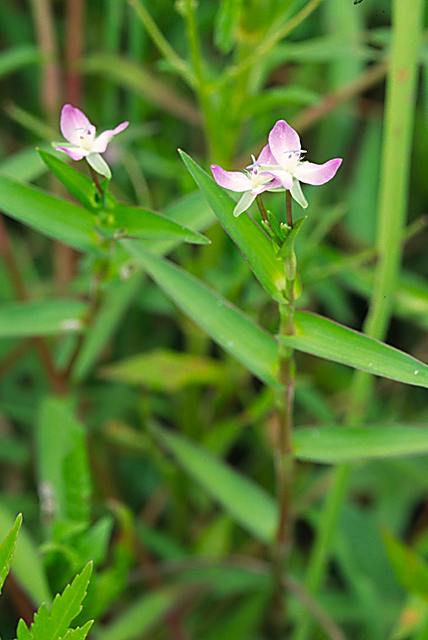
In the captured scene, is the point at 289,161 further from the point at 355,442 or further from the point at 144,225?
the point at 355,442

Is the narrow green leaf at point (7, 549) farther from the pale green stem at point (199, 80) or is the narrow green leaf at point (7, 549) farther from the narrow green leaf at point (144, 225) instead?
the pale green stem at point (199, 80)

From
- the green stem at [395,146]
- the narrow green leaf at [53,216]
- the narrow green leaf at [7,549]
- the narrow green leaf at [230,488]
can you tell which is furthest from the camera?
the narrow green leaf at [230,488]

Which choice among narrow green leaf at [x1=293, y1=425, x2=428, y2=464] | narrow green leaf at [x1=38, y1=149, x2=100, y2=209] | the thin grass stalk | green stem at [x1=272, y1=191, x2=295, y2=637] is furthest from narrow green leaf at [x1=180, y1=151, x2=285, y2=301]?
the thin grass stalk

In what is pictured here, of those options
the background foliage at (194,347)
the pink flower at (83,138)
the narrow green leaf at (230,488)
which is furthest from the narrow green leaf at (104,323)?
the pink flower at (83,138)

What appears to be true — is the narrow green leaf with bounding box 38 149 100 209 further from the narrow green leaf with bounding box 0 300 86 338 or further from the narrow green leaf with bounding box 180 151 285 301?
the narrow green leaf with bounding box 0 300 86 338

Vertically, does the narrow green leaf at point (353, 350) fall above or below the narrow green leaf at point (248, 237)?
below

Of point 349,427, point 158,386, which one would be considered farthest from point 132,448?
point 349,427

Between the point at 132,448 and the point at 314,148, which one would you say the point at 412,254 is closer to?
the point at 314,148
